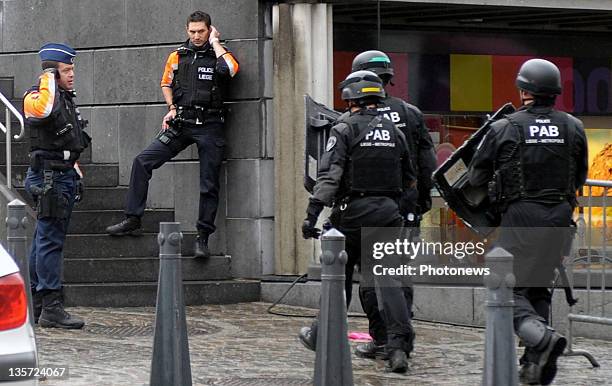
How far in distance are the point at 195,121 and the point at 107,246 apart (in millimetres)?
1506

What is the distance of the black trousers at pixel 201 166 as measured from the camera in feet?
42.2

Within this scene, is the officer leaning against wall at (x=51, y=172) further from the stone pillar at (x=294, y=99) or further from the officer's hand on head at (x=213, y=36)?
the stone pillar at (x=294, y=99)

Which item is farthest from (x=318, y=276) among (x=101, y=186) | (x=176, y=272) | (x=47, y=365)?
(x=176, y=272)

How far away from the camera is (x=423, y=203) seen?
1007 centimetres

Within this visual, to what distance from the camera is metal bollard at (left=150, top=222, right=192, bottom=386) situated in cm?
752

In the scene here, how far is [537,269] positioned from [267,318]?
3.95 m

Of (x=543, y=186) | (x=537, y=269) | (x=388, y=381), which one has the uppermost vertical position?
(x=543, y=186)

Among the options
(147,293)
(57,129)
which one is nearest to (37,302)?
(57,129)

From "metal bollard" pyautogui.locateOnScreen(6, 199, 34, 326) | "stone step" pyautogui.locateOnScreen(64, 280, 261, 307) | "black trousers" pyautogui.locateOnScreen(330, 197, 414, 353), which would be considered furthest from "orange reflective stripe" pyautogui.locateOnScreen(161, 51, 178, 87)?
"metal bollard" pyautogui.locateOnScreen(6, 199, 34, 326)

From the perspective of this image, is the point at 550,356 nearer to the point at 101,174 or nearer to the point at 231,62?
the point at 231,62

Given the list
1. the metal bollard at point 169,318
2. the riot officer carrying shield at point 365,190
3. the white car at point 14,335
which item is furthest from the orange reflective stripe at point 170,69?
the white car at point 14,335

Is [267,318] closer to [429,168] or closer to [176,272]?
[429,168]

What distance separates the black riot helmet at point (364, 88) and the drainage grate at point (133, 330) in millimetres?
2680

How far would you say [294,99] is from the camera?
13195 mm
